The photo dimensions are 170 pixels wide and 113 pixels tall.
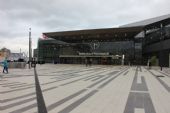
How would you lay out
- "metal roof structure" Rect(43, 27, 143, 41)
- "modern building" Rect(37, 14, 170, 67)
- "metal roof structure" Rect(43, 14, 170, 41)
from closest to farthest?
"metal roof structure" Rect(43, 14, 170, 41) < "metal roof structure" Rect(43, 27, 143, 41) < "modern building" Rect(37, 14, 170, 67)

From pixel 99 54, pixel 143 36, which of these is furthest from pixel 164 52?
pixel 99 54

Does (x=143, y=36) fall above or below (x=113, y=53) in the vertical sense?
above

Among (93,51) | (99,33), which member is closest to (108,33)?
(99,33)

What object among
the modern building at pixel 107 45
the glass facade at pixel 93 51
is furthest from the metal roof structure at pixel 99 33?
the glass facade at pixel 93 51

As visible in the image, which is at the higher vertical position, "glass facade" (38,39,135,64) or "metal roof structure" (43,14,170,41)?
"metal roof structure" (43,14,170,41)

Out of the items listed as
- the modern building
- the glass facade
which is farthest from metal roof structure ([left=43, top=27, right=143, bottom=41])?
the glass facade

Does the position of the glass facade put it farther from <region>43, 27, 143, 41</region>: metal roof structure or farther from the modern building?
<region>43, 27, 143, 41</region>: metal roof structure

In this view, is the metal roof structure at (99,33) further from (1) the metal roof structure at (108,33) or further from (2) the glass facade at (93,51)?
(2) the glass facade at (93,51)

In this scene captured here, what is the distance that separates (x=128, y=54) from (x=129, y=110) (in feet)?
230

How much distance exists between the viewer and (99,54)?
80.2 meters

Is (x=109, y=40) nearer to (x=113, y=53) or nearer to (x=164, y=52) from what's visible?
(x=113, y=53)

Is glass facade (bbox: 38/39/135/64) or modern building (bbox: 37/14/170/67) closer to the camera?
modern building (bbox: 37/14/170/67)

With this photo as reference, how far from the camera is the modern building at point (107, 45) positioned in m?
66.4

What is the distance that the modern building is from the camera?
66438 mm
